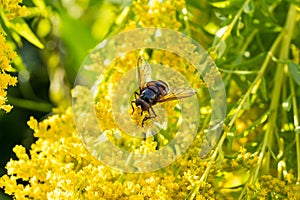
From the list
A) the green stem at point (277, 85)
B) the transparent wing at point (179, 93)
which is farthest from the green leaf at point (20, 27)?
the green stem at point (277, 85)

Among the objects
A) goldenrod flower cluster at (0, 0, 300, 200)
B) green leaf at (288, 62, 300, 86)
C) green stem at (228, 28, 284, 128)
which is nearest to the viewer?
goldenrod flower cluster at (0, 0, 300, 200)

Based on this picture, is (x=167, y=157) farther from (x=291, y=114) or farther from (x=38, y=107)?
(x=38, y=107)

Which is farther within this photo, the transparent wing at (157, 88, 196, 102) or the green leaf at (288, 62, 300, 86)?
the green leaf at (288, 62, 300, 86)

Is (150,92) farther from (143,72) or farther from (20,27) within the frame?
(20,27)

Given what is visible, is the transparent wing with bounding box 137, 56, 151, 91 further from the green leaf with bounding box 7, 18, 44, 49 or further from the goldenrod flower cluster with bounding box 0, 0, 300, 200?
the green leaf with bounding box 7, 18, 44, 49

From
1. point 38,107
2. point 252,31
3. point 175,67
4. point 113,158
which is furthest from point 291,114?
point 38,107

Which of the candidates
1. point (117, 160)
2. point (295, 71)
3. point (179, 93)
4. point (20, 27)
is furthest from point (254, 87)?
point (20, 27)

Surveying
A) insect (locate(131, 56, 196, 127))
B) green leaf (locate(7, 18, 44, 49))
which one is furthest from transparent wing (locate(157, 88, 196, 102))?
green leaf (locate(7, 18, 44, 49))

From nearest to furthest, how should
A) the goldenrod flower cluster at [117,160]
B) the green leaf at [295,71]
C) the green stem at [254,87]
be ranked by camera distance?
the goldenrod flower cluster at [117,160], the green stem at [254,87], the green leaf at [295,71]

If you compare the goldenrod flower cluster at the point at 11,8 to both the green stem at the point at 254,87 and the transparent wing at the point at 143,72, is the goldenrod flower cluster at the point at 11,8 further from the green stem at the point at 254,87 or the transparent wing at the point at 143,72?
the green stem at the point at 254,87
